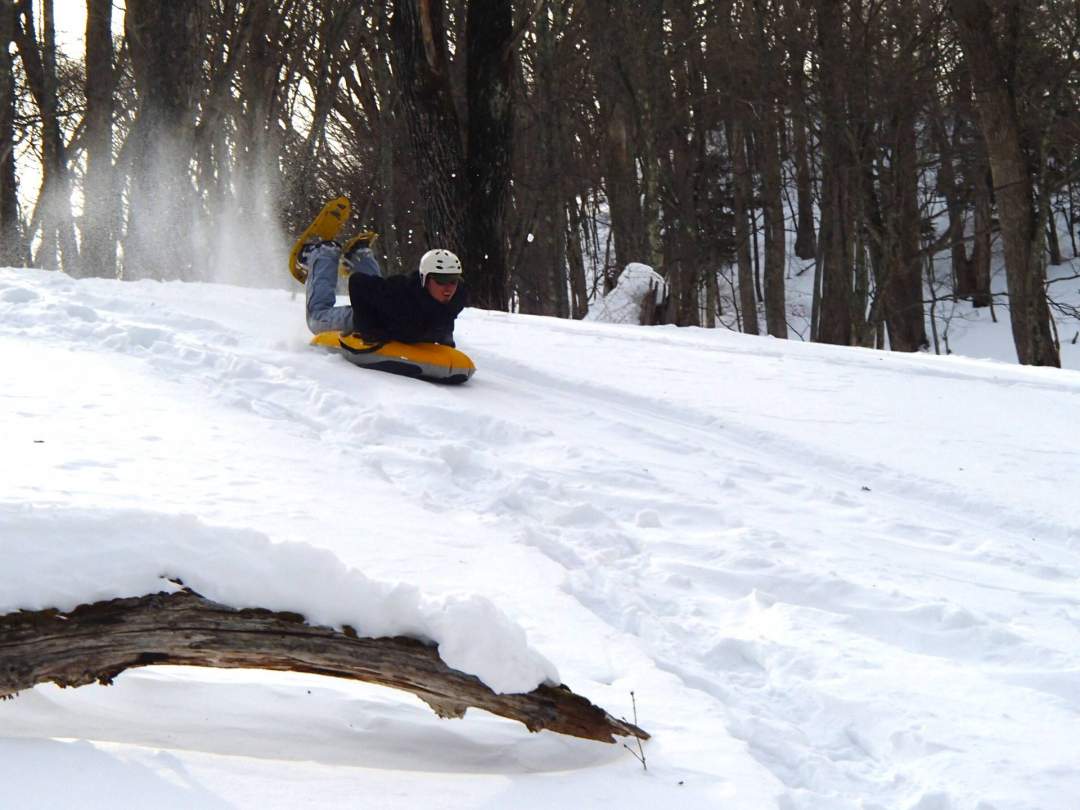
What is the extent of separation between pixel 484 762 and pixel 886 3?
17.1 metres

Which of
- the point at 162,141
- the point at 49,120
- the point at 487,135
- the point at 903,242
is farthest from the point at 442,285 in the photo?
the point at 903,242

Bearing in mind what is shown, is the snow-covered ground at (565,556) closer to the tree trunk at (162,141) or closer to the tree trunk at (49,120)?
the tree trunk at (162,141)

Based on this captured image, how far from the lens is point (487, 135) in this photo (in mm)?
11062

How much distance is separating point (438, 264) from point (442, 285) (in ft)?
0.46

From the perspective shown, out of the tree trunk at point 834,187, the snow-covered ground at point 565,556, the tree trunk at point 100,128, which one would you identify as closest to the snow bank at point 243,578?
the snow-covered ground at point 565,556

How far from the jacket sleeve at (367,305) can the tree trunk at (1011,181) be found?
9794 mm

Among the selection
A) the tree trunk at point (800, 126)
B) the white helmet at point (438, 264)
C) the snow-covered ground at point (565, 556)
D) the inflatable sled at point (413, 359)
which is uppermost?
the tree trunk at point (800, 126)

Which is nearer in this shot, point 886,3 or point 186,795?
point 186,795

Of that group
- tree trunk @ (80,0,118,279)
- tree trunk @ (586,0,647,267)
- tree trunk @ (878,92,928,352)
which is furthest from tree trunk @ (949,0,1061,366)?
tree trunk @ (80,0,118,279)

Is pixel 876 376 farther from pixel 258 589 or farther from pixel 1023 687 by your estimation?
pixel 258 589

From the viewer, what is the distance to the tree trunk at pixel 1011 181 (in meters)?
13.7

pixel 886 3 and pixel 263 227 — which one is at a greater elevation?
pixel 886 3

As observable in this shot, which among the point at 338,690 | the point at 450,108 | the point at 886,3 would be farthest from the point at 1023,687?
the point at 886,3

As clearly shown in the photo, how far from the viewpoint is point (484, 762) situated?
2.85 meters
